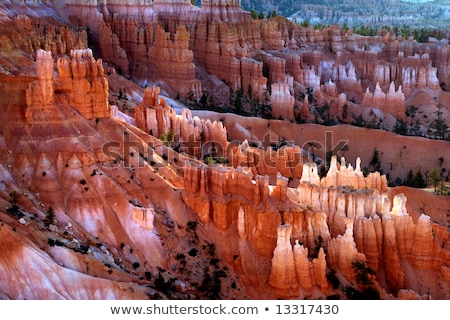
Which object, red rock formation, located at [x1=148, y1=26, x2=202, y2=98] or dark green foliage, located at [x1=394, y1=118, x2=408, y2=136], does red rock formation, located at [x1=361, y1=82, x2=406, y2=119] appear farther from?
red rock formation, located at [x1=148, y1=26, x2=202, y2=98]

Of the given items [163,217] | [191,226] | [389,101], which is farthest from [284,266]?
[389,101]

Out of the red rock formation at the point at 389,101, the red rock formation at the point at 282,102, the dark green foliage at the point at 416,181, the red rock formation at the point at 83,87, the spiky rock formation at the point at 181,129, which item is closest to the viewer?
the red rock formation at the point at 83,87

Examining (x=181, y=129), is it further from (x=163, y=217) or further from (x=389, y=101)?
(x=389, y=101)

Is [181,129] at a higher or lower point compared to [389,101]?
higher

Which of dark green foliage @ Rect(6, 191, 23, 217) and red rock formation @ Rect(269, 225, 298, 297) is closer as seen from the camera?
dark green foliage @ Rect(6, 191, 23, 217)

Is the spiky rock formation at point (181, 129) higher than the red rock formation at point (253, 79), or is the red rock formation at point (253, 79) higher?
the spiky rock formation at point (181, 129)

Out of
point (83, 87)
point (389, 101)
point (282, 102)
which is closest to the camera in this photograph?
point (83, 87)

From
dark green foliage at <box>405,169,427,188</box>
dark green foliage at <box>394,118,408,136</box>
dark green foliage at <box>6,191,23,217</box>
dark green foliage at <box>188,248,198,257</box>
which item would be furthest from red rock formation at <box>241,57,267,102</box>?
dark green foliage at <box>6,191,23,217</box>

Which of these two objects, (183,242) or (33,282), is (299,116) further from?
(33,282)

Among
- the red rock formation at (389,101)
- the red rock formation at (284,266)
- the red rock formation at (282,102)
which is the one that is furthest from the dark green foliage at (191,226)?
the red rock formation at (389,101)

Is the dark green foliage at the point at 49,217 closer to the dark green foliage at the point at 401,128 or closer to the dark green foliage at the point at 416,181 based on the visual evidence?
the dark green foliage at the point at 416,181

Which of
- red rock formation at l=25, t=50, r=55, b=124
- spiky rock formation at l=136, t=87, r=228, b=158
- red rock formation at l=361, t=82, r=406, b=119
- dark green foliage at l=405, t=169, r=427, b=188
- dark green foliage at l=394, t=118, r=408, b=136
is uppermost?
Answer: red rock formation at l=25, t=50, r=55, b=124
